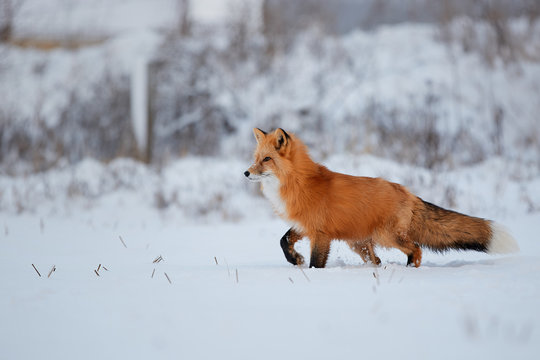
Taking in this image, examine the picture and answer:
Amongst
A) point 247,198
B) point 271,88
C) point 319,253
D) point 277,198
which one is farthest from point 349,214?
point 271,88

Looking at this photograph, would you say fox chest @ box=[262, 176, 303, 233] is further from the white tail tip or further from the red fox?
the white tail tip

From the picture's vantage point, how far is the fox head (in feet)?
12.0

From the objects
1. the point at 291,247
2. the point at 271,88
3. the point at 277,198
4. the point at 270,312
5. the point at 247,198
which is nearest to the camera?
the point at 270,312

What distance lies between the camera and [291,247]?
→ 378 centimetres

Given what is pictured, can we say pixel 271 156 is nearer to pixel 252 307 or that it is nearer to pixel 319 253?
pixel 319 253

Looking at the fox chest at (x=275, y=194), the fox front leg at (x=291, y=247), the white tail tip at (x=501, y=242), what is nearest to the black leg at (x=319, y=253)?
the fox front leg at (x=291, y=247)

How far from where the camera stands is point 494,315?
2119mm

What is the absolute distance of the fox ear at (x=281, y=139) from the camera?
3.68 metres

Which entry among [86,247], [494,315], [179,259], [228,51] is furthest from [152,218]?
[228,51]

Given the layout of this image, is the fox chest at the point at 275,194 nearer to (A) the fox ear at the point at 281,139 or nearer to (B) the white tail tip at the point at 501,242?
(A) the fox ear at the point at 281,139

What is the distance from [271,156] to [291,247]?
0.72 metres

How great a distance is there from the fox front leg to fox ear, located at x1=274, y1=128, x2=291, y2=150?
2.10ft

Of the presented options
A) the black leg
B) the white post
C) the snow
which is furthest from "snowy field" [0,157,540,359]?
the white post

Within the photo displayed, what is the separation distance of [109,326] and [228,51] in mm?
11952
